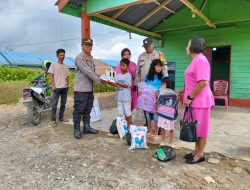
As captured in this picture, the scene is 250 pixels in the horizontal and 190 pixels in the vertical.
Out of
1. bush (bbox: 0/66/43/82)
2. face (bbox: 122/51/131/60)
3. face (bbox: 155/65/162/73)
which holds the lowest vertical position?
bush (bbox: 0/66/43/82)

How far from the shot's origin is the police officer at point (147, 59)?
4.39 m

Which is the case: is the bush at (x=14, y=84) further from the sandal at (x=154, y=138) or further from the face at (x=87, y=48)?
the sandal at (x=154, y=138)

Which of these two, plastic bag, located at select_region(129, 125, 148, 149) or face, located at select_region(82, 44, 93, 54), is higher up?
face, located at select_region(82, 44, 93, 54)

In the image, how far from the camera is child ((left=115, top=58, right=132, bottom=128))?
460 centimetres

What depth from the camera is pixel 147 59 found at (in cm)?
456

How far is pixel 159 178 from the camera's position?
3057 millimetres

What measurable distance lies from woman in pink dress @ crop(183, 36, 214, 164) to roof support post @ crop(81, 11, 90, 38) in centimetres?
303

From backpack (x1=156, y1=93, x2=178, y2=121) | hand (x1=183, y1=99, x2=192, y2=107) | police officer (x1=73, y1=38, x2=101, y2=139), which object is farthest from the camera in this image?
police officer (x1=73, y1=38, x2=101, y2=139)

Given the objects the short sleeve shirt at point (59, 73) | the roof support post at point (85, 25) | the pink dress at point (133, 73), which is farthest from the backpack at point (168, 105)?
the roof support post at point (85, 25)

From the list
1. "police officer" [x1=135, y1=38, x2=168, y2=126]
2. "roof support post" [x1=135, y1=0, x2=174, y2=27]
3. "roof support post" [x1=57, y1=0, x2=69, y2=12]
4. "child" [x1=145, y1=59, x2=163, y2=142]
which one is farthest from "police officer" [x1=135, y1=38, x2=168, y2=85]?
"roof support post" [x1=135, y1=0, x2=174, y2=27]

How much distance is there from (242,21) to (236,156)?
18.1ft

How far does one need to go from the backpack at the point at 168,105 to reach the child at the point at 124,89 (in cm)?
94

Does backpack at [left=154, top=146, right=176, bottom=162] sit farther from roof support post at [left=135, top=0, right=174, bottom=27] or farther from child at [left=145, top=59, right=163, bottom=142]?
roof support post at [left=135, top=0, right=174, bottom=27]

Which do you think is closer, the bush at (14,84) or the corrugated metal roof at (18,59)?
the bush at (14,84)
